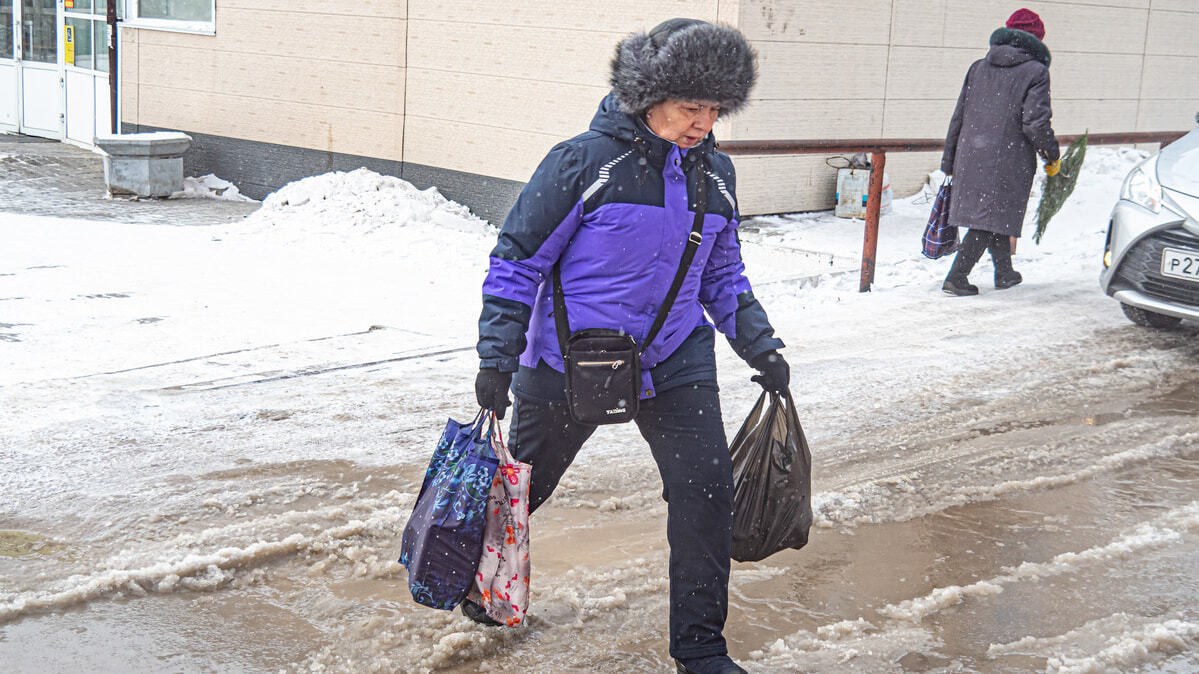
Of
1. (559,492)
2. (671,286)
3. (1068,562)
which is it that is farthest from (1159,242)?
(671,286)

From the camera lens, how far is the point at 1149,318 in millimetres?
7688

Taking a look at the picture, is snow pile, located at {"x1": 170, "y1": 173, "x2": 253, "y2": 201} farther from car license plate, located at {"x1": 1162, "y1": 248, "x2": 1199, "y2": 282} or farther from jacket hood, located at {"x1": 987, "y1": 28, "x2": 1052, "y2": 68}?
car license plate, located at {"x1": 1162, "y1": 248, "x2": 1199, "y2": 282}

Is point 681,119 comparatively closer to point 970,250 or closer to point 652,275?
point 652,275

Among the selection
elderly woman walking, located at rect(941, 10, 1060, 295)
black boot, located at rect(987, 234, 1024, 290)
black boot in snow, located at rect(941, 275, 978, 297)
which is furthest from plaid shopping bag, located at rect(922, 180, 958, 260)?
black boot, located at rect(987, 234, 1024, 290)

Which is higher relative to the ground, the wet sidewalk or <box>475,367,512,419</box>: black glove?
<box>475,367,512,419</box>: black glove

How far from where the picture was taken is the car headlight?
7.23 meters

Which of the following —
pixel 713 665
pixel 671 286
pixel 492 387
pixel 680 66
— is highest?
pixel 680 66

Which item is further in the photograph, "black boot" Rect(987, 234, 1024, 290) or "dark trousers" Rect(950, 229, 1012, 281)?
"black boot" Rect(987, 234, 1024, 290)

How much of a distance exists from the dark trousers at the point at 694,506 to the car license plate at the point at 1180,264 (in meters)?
4.71

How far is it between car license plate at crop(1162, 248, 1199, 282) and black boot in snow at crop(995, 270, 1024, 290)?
1.98 metres

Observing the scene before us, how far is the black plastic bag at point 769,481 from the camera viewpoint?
3.46 metres

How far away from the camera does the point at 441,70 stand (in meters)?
11.8

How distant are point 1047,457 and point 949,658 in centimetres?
206

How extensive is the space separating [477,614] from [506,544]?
1.26ft
